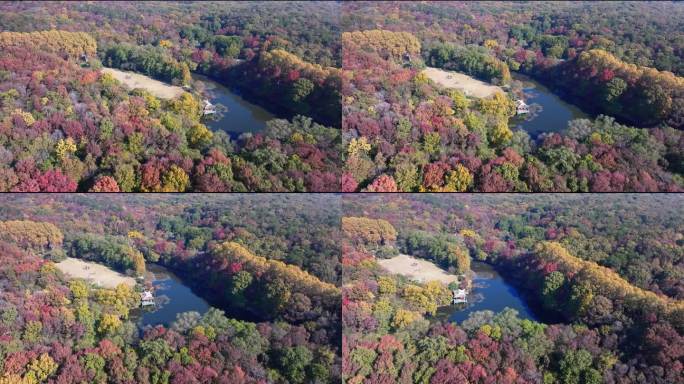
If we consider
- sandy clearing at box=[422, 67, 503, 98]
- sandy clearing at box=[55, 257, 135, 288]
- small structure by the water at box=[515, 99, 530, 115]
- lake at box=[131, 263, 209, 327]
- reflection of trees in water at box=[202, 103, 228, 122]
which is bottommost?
lake at box=[131, 263, 209, 327]

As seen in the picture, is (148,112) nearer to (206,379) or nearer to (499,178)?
(206,379)

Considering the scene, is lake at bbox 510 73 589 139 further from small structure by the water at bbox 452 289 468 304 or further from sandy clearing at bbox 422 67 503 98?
small structure by the water at bbox 452 289 468 304

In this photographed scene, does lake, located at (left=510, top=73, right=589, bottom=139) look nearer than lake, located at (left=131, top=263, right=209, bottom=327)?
No

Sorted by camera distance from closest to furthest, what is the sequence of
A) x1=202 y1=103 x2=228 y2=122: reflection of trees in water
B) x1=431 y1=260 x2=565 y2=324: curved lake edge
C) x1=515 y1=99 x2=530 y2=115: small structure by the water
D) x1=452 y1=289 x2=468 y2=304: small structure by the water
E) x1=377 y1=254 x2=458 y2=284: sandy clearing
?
1. x1=431 y1=260 x2=565 y2=324: curved lake edge
2. x1=452 y1=289 x2=468 y2=304: small structure by the water
3. x1=377 y1=254 x2=458 y2=284: sandy clearing
4. x1=202 y1=103 x2=228 y2=122: reflection of trees in water
5. x1=515 y1=99 x2=530 y2=115: small structure by the water

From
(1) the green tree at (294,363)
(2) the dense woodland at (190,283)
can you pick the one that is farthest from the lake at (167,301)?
(1) the green tree at (294,363)

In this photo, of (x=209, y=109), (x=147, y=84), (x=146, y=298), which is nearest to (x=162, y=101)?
(x=147, y=84)

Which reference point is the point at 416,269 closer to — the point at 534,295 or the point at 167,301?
the point at 534,295

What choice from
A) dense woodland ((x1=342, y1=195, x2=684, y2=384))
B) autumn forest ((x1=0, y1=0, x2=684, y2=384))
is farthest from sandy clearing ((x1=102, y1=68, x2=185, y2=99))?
dense woodland ((x1=342, y1=195, x2=684, y2=384))
